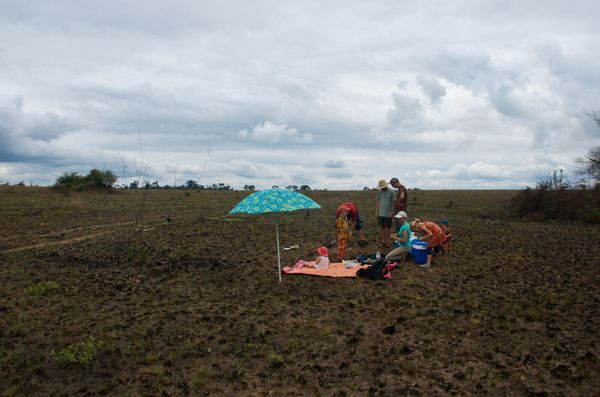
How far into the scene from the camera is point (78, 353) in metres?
5.66

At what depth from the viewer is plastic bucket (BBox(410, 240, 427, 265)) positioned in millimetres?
10175

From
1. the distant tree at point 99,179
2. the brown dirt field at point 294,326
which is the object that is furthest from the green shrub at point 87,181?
the brown dirt field at point 294,326

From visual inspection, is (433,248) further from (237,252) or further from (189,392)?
(189,392)

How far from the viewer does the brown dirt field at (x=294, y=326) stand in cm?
496

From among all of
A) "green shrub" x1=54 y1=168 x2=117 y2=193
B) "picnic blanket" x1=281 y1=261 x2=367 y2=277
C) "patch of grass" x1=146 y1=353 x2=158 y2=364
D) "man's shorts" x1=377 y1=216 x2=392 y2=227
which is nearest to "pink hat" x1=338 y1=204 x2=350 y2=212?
"picnic blanket" x1=281 y1=261 x2=367 y2=277

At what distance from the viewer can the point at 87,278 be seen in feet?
31.8

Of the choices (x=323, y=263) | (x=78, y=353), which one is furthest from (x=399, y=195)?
(x=78, y=353)

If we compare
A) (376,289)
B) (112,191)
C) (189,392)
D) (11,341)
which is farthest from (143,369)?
(112,191)

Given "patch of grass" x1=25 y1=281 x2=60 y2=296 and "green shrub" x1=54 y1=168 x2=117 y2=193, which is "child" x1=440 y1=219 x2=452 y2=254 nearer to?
"patch of grass" x1=25 y1=281 x2=60 y2=296

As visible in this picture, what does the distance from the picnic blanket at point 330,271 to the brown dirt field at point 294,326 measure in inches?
13.7

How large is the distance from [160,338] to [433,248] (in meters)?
6.93

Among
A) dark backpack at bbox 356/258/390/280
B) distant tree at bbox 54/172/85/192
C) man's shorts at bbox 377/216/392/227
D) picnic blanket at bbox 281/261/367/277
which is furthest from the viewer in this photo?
distant tree at bbox 54/172/85/192

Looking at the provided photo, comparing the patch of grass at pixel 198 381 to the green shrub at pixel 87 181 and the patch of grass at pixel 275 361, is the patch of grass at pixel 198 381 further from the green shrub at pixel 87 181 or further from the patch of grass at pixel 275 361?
the green shrub at pixel 87 181

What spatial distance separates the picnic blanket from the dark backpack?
21 centimetres
